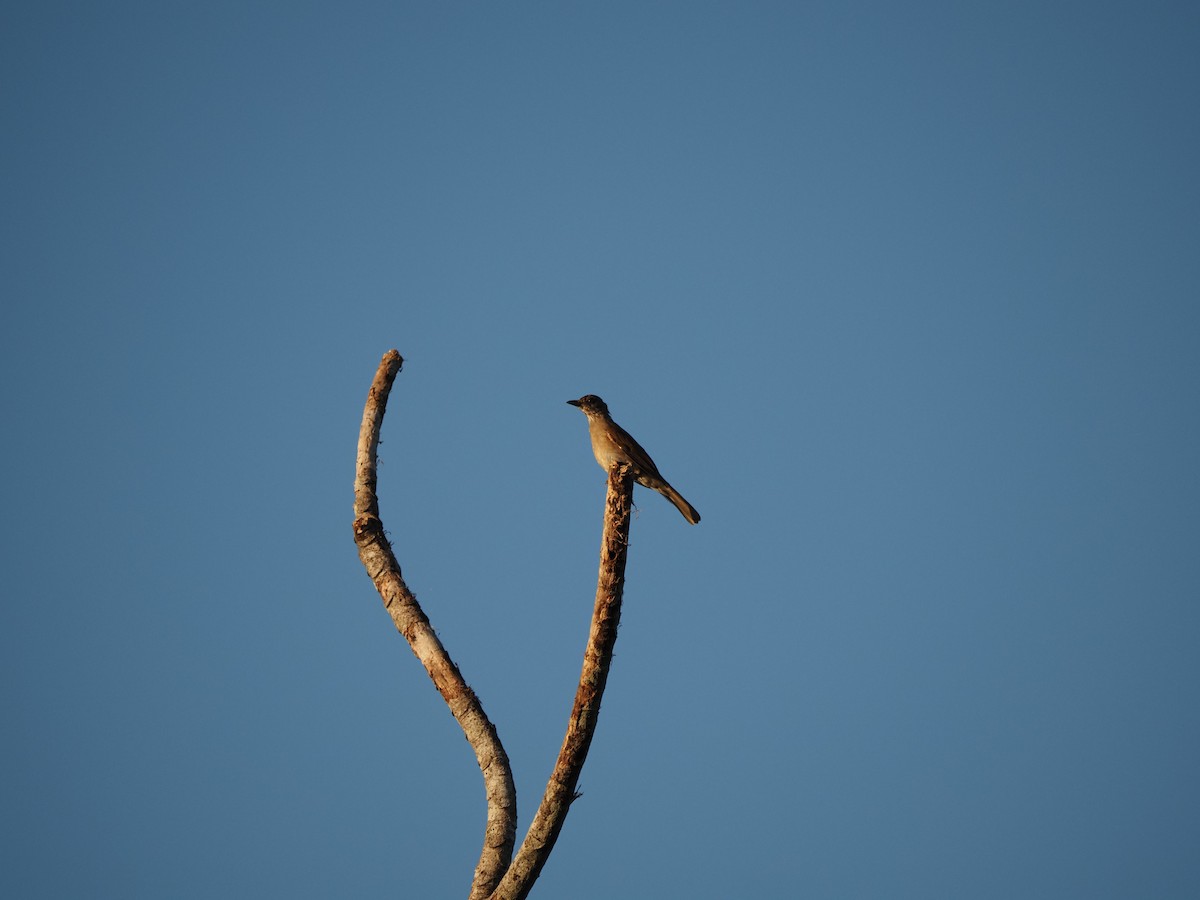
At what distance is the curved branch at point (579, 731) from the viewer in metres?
6.41

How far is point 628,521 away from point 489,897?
7.89 feet

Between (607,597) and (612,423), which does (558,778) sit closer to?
(607,597)

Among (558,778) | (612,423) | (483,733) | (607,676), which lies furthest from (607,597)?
(612,423)

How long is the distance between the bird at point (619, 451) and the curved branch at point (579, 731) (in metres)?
3.67

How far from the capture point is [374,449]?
27.0 feet

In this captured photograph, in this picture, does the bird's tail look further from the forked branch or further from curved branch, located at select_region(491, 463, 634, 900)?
curved branch, located at select_region(491, 463, 634, 900)

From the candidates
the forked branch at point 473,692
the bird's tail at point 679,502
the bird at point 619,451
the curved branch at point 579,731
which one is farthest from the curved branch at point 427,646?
the bird's tail at point 679,502

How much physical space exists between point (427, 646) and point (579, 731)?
5.51ft

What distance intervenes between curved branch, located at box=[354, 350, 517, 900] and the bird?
276cm

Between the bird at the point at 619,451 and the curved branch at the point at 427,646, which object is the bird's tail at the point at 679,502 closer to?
the bird at the point at 619,451

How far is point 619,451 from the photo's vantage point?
11.1 metres

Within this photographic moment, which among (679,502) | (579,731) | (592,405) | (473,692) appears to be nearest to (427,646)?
(473,692)

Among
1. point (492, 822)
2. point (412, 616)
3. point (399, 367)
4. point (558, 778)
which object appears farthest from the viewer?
point (399, 367)

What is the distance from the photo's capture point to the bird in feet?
35.1
